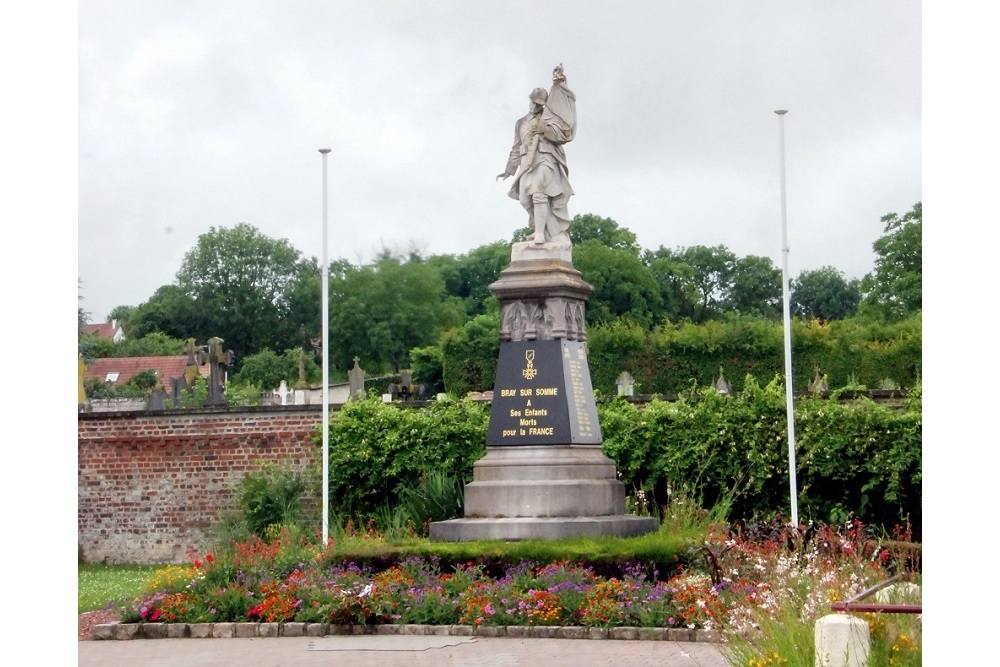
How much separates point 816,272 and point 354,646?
5855 centimetres

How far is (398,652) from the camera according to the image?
11273 mm

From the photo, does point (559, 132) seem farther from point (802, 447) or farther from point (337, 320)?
point (337, 320)

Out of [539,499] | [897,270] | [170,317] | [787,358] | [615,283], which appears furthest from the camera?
[170,317]

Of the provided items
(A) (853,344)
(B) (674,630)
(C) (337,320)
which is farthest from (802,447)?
(C) (337,320)

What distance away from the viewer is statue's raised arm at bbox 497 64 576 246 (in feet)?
56.0

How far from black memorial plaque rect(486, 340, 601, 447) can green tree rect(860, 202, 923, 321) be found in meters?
32.3

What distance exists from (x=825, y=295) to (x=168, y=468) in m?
44.6

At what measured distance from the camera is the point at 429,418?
72.5 feet

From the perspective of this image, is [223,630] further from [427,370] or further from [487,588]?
[427,370]

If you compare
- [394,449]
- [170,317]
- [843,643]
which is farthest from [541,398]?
[170,317]

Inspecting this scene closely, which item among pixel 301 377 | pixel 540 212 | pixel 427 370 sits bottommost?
pixel 301 377

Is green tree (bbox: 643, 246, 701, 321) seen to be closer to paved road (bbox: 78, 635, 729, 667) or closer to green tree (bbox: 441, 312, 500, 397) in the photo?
green tree (bbox: 441, 312, 500, 397)

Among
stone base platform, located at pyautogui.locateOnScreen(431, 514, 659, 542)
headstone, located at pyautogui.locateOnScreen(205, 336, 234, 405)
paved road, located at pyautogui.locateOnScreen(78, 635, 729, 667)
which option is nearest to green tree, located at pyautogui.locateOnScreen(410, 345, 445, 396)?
headstone, located at pyautogui.locateOnScreen(205, 336, 234, 405)

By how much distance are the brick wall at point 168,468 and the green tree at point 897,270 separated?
27.7 m
